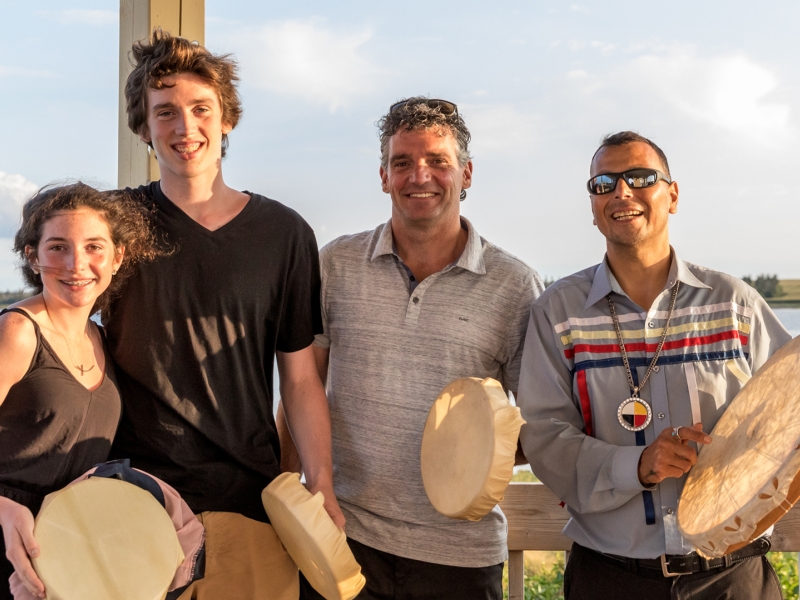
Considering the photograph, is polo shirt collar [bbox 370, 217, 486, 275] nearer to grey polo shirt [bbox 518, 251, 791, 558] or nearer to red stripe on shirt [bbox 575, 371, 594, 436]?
grey polo shirt [bbox 518, 251, 791, 558]

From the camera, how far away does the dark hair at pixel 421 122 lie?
241 cm

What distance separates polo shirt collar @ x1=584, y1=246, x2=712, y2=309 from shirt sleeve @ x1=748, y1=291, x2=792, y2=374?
152mm

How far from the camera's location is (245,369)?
215 cm

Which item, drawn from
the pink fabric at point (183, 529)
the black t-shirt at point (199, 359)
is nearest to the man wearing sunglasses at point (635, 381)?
the black t-shirt at point (199, 359)

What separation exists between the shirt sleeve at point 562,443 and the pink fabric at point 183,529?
91cm

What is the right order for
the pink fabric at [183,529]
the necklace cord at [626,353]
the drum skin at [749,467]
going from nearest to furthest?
the drum skin at [749,467] < the pink fabric at [183,529] < the necklace cord at [626,353]

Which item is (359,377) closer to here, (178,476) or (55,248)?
(178,476)

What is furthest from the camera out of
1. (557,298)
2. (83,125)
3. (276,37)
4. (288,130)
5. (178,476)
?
(288,130)

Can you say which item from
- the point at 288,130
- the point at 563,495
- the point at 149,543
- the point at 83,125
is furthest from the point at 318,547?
the point at 288,130

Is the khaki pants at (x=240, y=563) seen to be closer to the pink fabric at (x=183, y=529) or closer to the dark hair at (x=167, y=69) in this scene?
the pink fabric at (x=183, y=529)

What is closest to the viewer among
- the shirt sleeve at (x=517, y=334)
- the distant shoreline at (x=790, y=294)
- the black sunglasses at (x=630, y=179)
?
the black sunglasses at (x=630, y=179)

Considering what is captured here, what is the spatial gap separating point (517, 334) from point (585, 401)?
322 millimetres

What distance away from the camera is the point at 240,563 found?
6.81 feet

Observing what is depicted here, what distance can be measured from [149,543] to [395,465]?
78 centimetres
